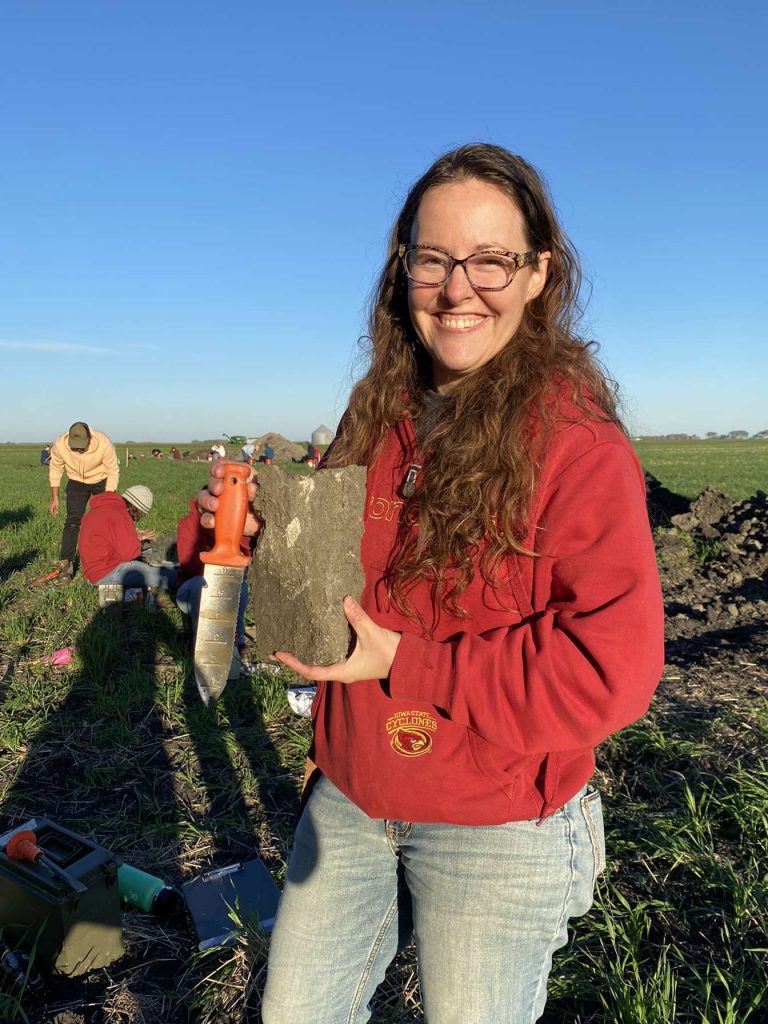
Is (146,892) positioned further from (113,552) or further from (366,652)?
(113,552)

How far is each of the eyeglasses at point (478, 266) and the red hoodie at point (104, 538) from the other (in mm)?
6033

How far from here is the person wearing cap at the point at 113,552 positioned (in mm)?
7031

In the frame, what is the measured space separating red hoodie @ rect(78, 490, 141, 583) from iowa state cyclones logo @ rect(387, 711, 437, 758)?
19.7 ft

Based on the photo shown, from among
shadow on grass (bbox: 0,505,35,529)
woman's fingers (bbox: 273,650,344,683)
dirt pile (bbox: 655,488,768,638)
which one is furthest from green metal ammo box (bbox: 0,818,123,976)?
shadow on grass (bbox: 0,505,35,529)

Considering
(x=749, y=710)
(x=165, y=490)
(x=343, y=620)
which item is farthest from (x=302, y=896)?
(x=165, y=490)

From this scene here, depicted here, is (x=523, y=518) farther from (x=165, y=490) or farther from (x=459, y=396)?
(x=165, y=490)

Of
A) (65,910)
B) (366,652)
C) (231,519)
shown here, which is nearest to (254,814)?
(65,910)

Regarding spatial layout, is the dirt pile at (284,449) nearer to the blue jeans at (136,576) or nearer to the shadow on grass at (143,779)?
the blue jeans at (136,576)

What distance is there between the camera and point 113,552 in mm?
7199

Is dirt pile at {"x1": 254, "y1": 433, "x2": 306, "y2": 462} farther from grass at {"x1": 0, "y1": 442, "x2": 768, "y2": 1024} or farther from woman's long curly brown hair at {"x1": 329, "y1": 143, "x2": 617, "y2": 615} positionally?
woman's long curly brown hair at {"x1": 329, "y1": 143, "x2": 617, "y2": 615}

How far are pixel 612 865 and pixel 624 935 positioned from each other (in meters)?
0.53

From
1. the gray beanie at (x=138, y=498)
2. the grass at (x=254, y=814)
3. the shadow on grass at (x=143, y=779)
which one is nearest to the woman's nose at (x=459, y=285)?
the grass at (x=254, y=814)

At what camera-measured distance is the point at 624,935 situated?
2725 millimetres

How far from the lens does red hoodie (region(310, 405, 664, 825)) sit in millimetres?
1414
